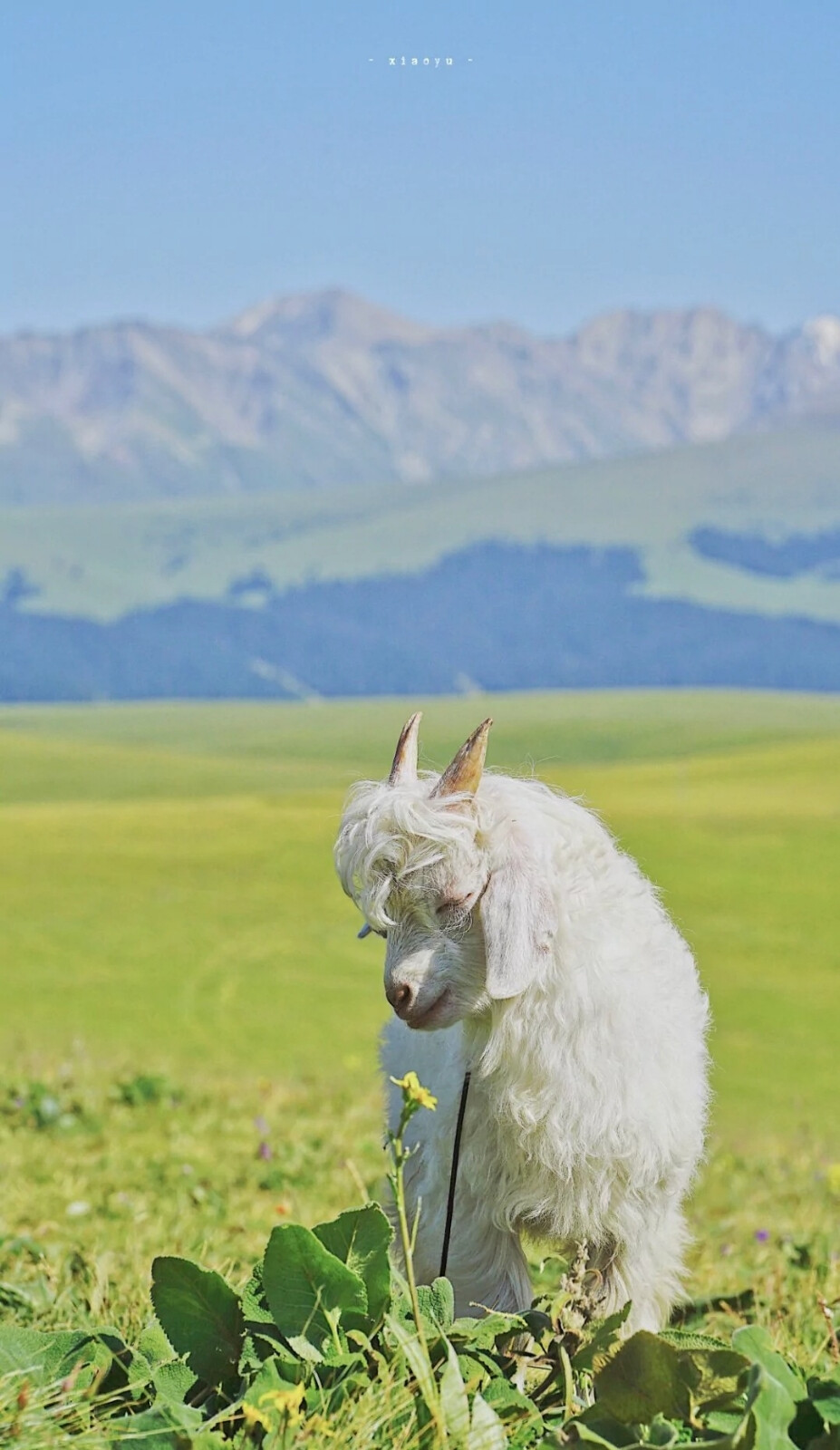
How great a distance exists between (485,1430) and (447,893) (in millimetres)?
1074

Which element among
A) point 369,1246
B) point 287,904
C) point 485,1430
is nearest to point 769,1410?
point 485,1430

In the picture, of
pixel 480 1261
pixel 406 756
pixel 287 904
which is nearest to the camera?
pixel 406 756

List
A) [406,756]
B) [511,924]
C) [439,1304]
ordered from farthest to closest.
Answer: [406,756] < [511,924] < [439,1304]

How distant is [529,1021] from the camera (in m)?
3.43

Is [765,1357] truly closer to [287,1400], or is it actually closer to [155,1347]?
[287,1400]

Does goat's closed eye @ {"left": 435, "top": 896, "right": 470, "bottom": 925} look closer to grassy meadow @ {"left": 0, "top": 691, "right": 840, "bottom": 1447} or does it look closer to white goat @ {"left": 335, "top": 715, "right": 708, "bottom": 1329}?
white goat @ {"left": 335, "top": 715, "right": 708, "bottom": 1329}

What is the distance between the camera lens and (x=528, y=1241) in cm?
384

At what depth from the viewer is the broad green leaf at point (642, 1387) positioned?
2693 millimetres

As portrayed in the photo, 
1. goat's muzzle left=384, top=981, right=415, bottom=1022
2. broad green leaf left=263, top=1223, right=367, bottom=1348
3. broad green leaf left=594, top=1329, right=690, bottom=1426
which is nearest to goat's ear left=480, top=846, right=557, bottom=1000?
goat's muzzle left=384, top=981, right=415, bottom=1022

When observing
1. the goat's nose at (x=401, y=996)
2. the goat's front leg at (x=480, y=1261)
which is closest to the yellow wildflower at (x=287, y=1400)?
the goat's nose at (x=401, y=996)

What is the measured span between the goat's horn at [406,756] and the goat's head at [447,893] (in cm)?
4

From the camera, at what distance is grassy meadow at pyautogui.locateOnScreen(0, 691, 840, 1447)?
5.39 meters

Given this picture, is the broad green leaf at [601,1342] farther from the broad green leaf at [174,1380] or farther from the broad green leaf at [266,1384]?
the broad green leaf at [174,1380]

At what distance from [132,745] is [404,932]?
1760 cm
